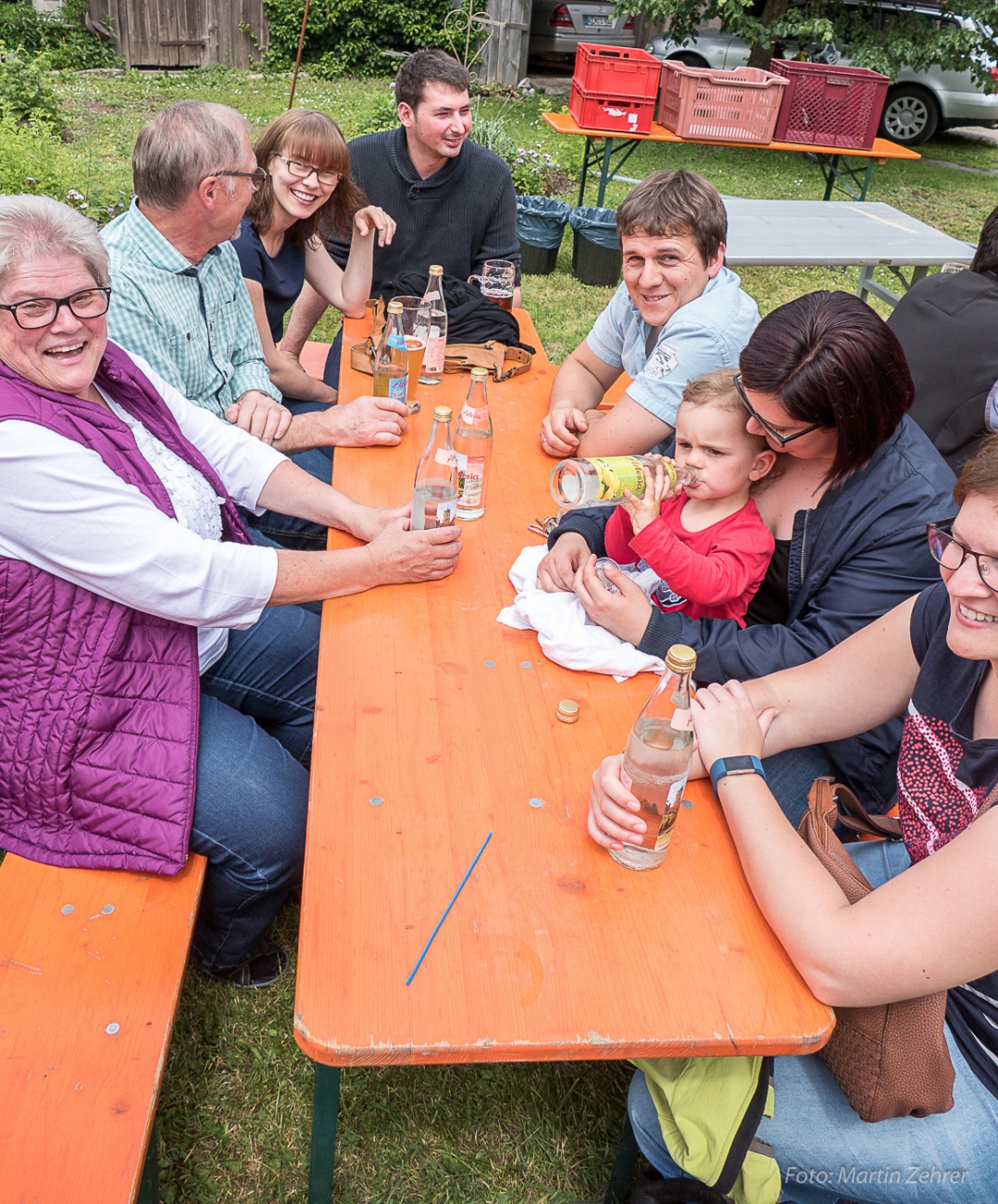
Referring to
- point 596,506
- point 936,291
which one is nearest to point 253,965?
point 596,506

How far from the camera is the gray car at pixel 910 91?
1234 centimetres

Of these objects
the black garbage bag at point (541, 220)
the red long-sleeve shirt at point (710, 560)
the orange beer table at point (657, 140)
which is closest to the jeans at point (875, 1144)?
the red long-sleeve shirt at point (710, 560)

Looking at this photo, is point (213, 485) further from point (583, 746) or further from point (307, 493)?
point (583, 746)

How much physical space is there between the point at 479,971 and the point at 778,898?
454 millimetres

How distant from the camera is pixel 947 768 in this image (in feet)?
5.38

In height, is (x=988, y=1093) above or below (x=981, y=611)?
below

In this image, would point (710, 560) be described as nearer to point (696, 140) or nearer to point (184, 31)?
point (696, 140)

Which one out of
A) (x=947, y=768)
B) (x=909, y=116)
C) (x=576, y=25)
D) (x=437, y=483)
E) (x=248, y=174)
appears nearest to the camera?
(x=947, y=768)

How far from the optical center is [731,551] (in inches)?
85.1

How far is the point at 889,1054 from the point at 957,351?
2.49 meters

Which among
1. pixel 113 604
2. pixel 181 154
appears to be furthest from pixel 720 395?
pixel 181 154

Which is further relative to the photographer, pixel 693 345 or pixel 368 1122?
pixel 693 345

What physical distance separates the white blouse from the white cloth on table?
56 centimetres

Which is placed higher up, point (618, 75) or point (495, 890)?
point (618, 75)
